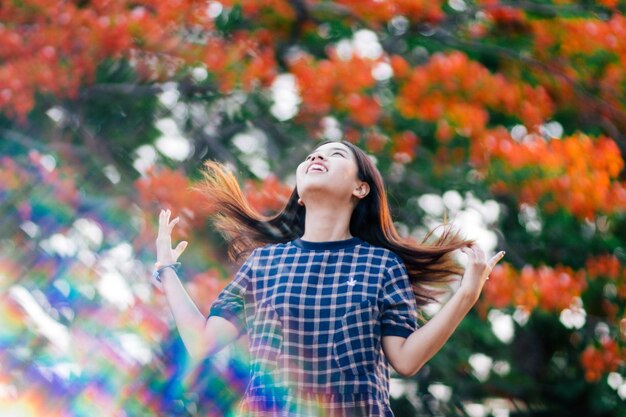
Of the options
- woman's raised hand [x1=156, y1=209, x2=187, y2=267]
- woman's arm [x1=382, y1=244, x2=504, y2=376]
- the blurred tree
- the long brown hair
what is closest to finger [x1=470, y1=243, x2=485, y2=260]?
woman's arm [x1=382, y1=244, x2=504, y2=376]

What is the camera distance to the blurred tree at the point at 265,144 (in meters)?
5.89

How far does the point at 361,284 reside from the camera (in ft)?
8.46

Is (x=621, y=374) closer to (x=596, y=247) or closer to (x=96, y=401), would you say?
(x=596, y=247)

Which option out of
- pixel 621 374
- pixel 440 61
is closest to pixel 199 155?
pixel 440 61

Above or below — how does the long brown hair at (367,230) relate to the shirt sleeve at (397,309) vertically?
below

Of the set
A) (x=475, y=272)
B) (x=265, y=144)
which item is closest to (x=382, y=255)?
(x=475, y=272)

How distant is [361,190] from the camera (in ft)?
9.32

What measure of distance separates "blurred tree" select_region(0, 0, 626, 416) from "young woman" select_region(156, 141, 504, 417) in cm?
272

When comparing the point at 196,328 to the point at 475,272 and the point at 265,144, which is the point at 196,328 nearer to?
the point at 475,272

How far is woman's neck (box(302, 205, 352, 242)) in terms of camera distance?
2.72 m

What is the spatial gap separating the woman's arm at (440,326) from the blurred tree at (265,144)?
3019mm

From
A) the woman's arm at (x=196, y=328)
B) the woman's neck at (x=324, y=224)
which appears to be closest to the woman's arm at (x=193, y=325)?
the woman's arm at (x=196, y=328)

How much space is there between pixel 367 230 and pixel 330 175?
0.87 feet

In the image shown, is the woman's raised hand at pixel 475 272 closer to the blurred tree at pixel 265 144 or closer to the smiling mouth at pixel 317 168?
the smiling mouth at pixel 317 168
